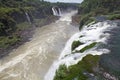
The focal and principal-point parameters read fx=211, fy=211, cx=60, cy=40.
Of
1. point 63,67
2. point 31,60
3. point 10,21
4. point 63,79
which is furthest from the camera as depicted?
point 10,21

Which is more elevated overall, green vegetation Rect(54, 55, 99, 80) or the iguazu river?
green vegetation Rect(54, 55, 99, 80)

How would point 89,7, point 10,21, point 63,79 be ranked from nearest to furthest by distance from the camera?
point 63,79
point 10,21
point 89,7

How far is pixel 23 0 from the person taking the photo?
78.0 meters

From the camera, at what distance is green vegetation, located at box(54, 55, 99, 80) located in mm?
13851

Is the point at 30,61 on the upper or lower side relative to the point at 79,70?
lower

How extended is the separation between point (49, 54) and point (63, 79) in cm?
1382

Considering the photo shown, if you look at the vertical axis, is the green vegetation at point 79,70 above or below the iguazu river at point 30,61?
above

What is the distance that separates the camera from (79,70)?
14602mm

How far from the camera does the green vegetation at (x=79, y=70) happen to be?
545 inches

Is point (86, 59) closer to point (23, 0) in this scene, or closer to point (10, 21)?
point (10, 21)

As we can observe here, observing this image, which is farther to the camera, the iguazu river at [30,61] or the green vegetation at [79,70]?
the iguazu river at [30,61]

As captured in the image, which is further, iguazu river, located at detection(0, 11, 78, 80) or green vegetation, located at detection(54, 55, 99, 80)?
iguazu river, located at detection(0, 11, 78, 80)

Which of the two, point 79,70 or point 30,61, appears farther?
point 30,61

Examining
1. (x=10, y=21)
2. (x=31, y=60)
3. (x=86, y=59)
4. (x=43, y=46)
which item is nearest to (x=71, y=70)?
(x=86, y=59)
